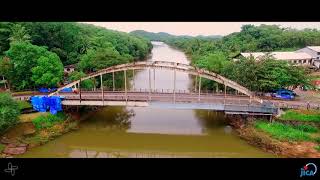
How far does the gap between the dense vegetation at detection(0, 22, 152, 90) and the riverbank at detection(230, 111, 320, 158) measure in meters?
13.6

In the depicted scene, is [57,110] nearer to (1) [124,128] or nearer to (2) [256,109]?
(1) [124,128]

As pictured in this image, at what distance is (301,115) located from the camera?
20.2 m

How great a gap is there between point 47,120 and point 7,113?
3656mm

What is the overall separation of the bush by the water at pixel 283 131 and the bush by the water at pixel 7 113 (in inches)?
587

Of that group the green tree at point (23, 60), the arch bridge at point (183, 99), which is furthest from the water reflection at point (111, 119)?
the green tree at point (23, 60)

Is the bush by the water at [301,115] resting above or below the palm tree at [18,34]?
below

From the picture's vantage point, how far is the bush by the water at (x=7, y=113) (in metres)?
17.0

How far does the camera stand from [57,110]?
69.6 ft

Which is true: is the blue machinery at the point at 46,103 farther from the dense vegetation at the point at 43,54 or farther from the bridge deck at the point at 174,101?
the dense vegetation at the point at 43,54

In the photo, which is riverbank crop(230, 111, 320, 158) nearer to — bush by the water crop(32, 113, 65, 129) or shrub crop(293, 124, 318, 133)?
shrub crop(293, 124, 318, 133)

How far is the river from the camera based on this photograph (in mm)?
18359
